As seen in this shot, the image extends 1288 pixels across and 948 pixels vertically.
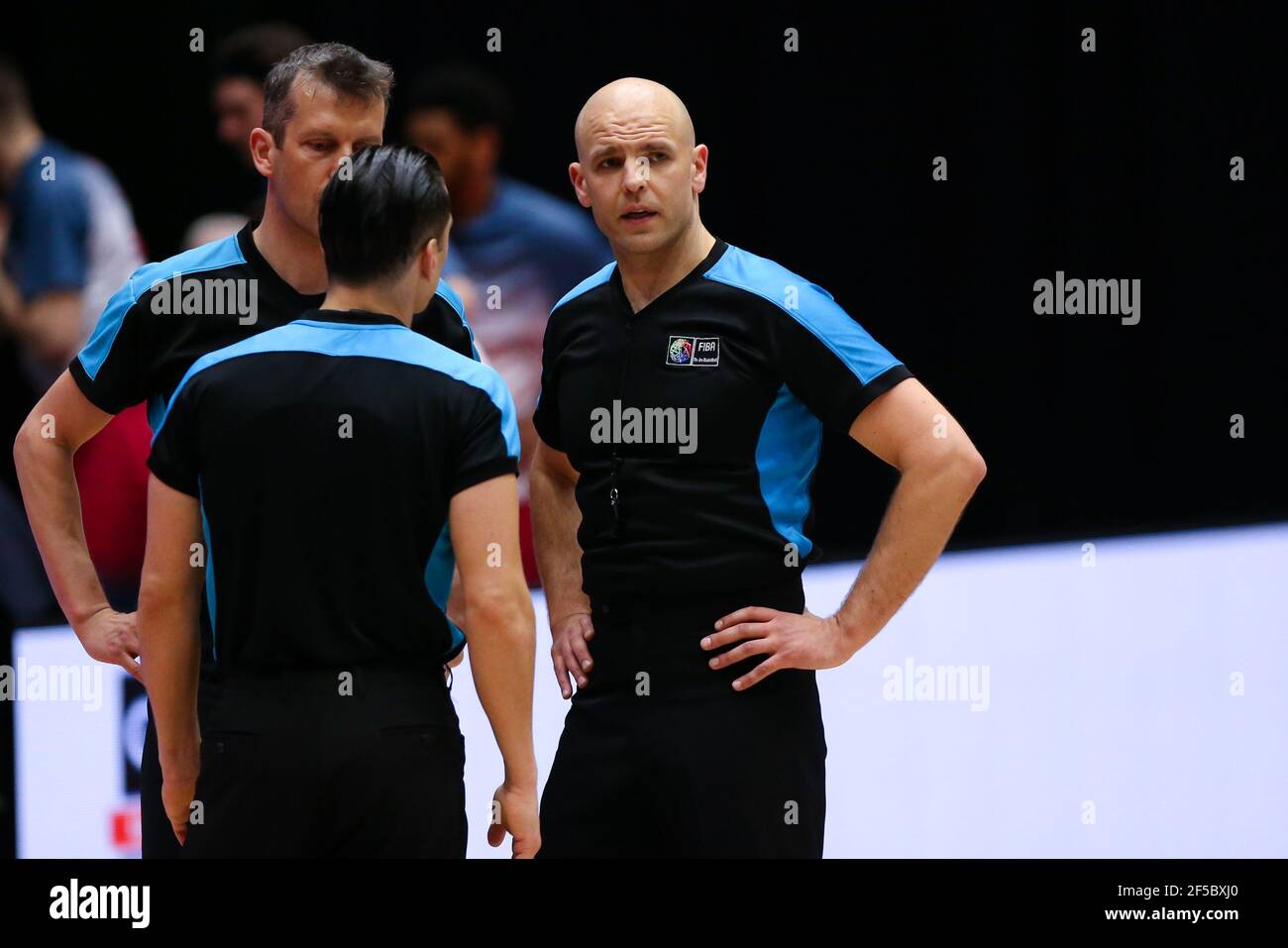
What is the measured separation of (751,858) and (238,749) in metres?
0.93

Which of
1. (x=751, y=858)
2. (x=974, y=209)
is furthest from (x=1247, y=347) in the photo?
(x=751, y=858)

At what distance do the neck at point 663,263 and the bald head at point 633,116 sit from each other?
0.57ft

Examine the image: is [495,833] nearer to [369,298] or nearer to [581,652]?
[581,652]

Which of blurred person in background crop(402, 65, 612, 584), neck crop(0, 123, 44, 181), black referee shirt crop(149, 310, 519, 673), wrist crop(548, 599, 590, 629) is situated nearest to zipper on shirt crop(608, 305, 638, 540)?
wrist crop(548, 599, 590, 629)

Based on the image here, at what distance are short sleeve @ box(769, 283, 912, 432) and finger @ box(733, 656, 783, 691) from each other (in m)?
0.42

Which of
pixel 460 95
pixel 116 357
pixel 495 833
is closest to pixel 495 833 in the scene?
pixel 495 833

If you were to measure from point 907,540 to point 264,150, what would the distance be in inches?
53.3

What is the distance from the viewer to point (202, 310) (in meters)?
2.98

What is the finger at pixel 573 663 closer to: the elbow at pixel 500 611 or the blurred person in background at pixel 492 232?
the elbow at pixel 500 611

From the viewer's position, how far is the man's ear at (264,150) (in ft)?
9.82

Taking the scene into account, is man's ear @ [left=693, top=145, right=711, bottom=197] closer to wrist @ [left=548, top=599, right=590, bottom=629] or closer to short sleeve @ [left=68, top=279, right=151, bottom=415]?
wrist @ [left=548, top=599, right=590, bottom=629]

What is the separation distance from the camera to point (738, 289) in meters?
2.96

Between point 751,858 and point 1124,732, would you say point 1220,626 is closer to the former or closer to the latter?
point 1124,732

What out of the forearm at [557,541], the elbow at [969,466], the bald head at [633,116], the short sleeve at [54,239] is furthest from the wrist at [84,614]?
the short sleeve at [54,239]
